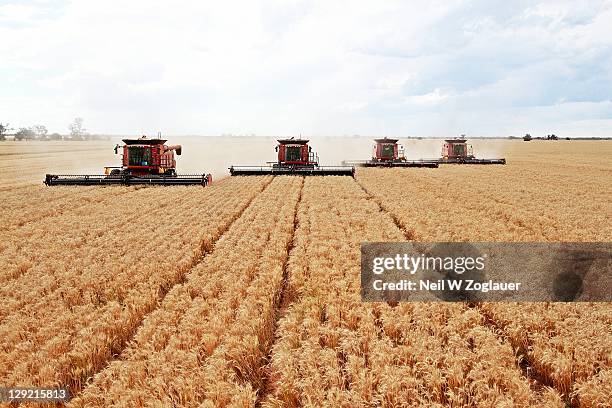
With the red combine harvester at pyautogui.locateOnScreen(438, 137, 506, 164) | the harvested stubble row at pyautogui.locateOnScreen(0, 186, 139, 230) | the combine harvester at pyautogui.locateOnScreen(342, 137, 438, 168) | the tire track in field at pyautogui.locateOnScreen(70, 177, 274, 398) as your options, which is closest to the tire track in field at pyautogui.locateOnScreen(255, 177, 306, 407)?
the tire track in field at pyautogui.locateOnScreen(70, 177, 274, 398)

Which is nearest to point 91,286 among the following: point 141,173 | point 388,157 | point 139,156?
point 141,173

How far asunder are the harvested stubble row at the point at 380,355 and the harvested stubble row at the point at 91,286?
227 cm

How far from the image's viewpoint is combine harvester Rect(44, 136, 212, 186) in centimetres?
2447

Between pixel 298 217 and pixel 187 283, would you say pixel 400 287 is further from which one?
pixel 298 217

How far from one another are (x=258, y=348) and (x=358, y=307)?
1756 mm

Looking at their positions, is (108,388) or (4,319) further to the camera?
(4,319)

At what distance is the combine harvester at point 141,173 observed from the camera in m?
24.5

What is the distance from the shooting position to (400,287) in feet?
25.6

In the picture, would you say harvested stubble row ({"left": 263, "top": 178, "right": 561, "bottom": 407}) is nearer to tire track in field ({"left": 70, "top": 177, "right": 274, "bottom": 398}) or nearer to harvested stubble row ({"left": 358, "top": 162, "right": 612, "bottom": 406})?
harvested stubble row ({"left": 358, "top": 162, "right": 612, "bottom": 406})

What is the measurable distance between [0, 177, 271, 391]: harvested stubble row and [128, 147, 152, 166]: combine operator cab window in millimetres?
10305

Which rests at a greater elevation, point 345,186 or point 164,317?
point 345,186

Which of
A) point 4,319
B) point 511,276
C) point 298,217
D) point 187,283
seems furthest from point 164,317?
point 298,217

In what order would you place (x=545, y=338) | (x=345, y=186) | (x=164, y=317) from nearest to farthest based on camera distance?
(x=545, y=338), (x=164, y=317), (x=345, y=186)

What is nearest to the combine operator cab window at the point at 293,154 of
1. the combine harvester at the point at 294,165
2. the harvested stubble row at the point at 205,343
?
the combine harvester at the point at 294,165
